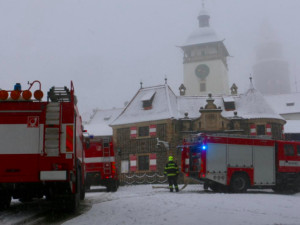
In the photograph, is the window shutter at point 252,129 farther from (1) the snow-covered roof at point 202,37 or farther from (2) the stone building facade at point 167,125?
(1) the snow-covered roof at point 202,37

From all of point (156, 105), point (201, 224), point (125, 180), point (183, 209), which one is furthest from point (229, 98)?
point (201, 224)

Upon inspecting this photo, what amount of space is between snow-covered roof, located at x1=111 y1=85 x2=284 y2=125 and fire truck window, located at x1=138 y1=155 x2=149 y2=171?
10.6 ft

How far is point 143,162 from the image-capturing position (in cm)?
3716

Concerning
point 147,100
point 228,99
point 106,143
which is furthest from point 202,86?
point 106,143

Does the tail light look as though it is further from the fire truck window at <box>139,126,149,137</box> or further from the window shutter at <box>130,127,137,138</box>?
the window shutter at <box>130,127,137,138</box>

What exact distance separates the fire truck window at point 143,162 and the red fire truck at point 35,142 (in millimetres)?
27354

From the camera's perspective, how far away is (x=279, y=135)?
38.1m

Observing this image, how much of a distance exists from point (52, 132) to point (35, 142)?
1.42 ft

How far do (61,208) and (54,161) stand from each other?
202 cm

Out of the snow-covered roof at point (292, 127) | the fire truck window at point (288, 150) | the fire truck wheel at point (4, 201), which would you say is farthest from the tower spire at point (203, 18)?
the fire truck wheel at point (4, 201)

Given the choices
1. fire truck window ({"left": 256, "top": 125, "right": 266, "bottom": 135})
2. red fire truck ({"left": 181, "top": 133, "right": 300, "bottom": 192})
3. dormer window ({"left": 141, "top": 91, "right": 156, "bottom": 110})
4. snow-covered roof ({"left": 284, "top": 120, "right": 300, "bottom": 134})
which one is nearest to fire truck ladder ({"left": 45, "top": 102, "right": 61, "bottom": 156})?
red fire truck ({"left": 181, "top": 133, "right": 300, "bottom": 192})

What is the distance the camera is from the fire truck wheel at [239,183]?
748 inches

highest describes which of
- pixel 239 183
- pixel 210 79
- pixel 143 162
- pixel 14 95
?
pixel 210 79

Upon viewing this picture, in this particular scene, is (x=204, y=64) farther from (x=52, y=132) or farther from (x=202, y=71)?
(x=52, y=132)
